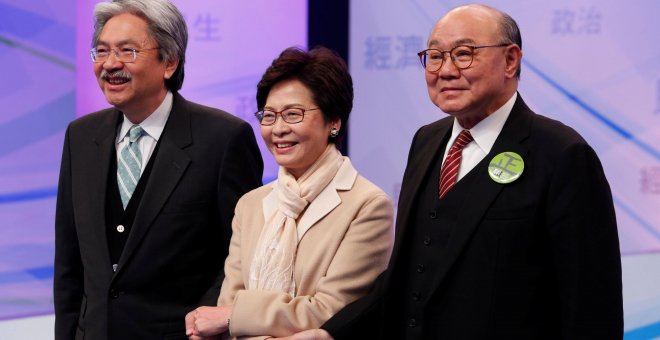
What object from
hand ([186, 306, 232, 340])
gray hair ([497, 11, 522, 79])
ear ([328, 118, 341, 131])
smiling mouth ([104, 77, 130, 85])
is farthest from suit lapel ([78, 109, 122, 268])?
gray hair ([497, 11, 522, 79])

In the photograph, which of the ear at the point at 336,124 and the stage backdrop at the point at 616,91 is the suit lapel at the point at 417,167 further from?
the stage backdrop at the point at 616,91

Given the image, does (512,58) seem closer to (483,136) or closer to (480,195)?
(483,136)

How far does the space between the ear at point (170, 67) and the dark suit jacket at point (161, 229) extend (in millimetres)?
85

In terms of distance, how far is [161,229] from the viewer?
2840 mm

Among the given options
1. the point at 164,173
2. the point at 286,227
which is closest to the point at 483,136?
the point at 286,227

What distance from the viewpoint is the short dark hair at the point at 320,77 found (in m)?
2.66

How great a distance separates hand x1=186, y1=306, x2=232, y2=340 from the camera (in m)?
2.63

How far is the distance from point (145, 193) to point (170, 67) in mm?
425

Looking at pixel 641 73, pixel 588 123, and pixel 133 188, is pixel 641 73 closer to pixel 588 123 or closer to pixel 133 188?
pixel 588 123

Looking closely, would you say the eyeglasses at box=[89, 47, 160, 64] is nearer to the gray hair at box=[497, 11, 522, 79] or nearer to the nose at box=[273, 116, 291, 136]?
the nose at box=[273, 116, 291, 136]

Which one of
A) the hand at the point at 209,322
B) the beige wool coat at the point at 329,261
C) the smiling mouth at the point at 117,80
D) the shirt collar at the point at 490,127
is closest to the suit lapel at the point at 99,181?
the smiling mouth at the point at 117,80

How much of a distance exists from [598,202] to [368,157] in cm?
318

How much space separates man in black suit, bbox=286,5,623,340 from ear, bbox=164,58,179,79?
92 centimetres

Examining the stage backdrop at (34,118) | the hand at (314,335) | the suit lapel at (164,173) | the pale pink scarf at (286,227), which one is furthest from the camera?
the stage backdrop at (34,118)
